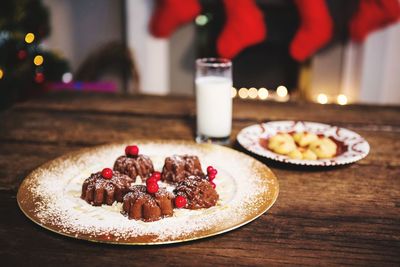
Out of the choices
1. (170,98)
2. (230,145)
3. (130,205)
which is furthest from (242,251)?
(170,98)

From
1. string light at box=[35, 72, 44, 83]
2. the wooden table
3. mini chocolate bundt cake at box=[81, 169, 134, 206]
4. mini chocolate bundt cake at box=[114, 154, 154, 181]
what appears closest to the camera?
the wooden table

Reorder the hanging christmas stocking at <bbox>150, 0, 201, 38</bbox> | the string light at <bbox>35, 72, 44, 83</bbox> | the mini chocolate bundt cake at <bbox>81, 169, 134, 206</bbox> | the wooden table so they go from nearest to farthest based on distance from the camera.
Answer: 1. the wooden table
2. the mini chocolate bundt cake at <bbox>81, 169, 134, 206</bbox>
3. the string light at <bbox>35, 72, 44, 83</bbox>
4. the hanging christmas stocking at <bbox>150, 0, 201, 38</bbox>

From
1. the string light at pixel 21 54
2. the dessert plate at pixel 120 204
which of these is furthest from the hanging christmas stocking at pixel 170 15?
the dessert plate at pixel 120 204

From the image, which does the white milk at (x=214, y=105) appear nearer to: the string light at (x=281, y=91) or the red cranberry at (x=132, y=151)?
the red cranberry at (x=132, y=151)

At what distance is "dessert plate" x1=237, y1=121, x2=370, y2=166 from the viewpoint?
0.99 metres

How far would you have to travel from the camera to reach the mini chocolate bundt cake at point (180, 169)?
0.89 m

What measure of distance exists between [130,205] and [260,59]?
2.41 meters

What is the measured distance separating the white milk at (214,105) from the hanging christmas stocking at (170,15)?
5.26 feet

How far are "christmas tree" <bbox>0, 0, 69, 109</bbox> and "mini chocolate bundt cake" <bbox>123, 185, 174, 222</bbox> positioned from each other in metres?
1.80

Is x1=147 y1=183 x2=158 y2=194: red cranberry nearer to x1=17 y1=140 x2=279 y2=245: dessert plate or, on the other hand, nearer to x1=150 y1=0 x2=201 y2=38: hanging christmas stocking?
x1=17 y1=140 x2=279 y2=245: dessert plate

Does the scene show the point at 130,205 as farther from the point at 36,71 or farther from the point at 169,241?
the point at 36,71

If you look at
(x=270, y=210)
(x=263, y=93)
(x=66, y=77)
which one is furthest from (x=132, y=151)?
(x=263, y=93)

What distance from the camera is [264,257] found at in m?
0.68

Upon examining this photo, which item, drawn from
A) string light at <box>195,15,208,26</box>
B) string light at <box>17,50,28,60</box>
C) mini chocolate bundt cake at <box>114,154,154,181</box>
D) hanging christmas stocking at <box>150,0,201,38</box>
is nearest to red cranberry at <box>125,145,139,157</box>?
mini chocolate bundt cake at <box>114,154,154,181</box>
